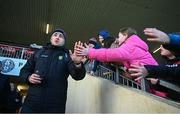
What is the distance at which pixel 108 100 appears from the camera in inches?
126

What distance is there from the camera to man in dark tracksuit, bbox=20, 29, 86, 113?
269 cm

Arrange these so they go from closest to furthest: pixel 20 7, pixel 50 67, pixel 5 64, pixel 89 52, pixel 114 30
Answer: pixel 89 52 → pixel 50 67 → pixel 5 64 → pixel 20 7 → pixel 114 30

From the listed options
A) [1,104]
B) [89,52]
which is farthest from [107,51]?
[1,104]

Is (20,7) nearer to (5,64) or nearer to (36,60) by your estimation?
(5,64)

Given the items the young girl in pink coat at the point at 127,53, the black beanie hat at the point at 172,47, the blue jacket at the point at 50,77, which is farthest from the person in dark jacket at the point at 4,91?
the black beanie hat at the point at 172,47

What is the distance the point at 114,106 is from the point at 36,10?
1110 centimetres

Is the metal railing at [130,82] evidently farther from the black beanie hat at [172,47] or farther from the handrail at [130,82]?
the black beanie hat at [172,47]

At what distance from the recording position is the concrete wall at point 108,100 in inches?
91.6

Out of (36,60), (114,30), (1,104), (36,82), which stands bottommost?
(1,104)

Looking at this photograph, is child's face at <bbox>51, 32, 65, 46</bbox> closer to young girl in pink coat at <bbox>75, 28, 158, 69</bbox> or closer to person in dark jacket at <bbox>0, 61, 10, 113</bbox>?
young girl in pink coat at <bbox>75, 28, 158, 69</bbox>

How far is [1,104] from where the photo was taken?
171 inches

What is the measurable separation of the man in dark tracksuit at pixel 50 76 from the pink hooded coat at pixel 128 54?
0.86 feet

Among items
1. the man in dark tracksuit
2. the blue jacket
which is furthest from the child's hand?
the blue jacket

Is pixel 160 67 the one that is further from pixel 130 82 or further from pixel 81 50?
pixel 130 82
